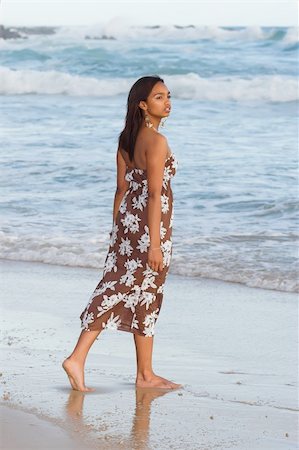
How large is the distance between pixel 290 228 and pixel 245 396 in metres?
4.48

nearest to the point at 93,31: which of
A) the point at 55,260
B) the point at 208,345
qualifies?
the point at 55,260

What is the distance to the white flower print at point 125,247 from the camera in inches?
187

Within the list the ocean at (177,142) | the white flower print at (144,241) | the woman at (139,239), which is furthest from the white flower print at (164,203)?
the ocean at (177,142)

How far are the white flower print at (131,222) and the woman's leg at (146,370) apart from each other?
462 mm

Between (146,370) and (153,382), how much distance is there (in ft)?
0.20

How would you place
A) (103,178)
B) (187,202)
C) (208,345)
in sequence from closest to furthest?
(208,345), (187,202), (103,178)

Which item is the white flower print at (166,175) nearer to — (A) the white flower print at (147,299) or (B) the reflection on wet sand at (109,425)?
(A) the white flower print at (147,299)

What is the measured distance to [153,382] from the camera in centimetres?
477

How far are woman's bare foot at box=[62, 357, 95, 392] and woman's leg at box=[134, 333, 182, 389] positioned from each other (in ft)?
0.82

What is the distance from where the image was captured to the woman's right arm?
4.57 metres

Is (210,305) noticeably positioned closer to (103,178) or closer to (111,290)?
(111,290)

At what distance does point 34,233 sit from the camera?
29.1 feet

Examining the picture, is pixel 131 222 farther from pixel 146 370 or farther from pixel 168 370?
pixel 168 370

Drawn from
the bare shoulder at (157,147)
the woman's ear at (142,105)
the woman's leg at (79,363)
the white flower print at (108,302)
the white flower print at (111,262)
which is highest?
the woman's ear at (142,105)
